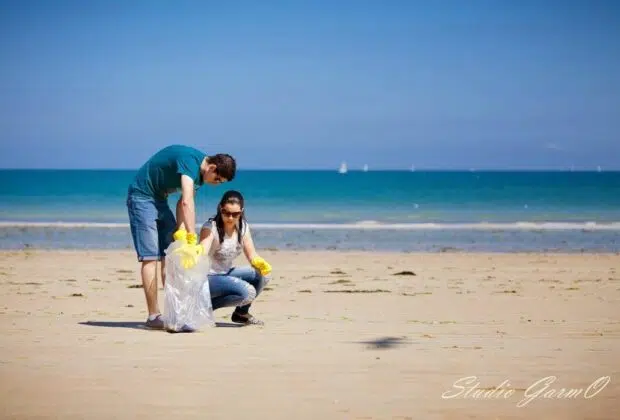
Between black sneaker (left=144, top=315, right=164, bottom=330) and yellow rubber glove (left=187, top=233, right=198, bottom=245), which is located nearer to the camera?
yellow rubber glove (left=187, top=233, right=198, bottom=245)

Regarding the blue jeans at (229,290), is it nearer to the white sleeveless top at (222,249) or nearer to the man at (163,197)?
the white sleeveless top at (222,249)

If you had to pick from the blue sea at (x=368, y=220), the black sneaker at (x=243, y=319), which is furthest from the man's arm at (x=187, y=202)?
the blue sea at (x=368, y=220)

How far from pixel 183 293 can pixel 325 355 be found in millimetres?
1414

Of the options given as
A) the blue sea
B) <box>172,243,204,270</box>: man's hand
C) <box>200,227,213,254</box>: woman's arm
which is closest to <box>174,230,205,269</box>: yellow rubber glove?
<box>172,243,204,270</box>: man's hand

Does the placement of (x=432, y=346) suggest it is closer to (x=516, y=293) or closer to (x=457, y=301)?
(x=457, y=301)

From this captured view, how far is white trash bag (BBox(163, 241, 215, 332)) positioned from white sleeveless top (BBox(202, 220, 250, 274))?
0.74 ft

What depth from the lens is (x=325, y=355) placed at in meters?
5.75

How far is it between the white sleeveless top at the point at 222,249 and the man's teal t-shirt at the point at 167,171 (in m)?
0.41

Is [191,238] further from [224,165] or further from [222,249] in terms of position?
[224,165]

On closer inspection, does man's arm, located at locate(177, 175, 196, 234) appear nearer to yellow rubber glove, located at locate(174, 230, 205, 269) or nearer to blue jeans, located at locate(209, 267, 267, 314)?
yellow rubber glove, located at locate(174, 230, 205, 269)

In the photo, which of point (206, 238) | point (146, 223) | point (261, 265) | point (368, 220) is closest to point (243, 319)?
point (261, 265)

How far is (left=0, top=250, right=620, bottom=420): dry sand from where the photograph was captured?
14.9ft

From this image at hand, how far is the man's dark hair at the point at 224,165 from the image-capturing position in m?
6.47

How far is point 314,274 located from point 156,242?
555 cm
